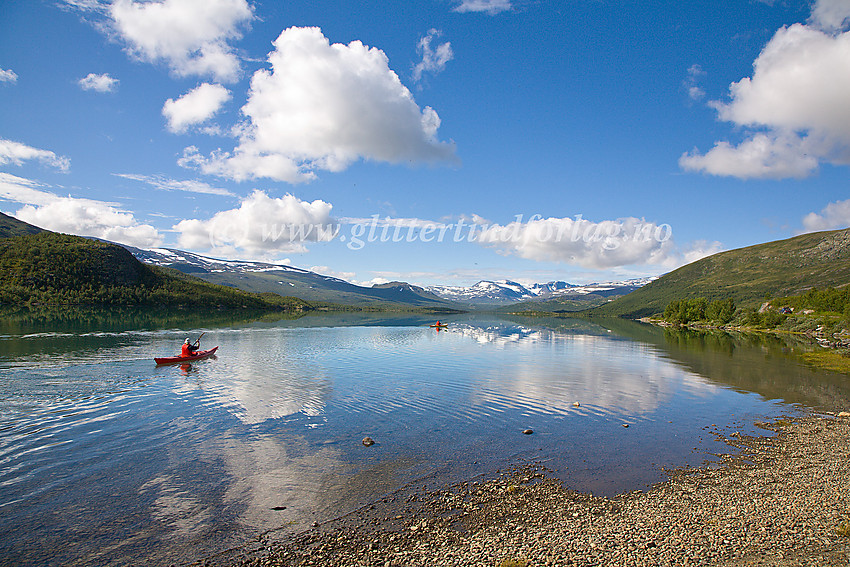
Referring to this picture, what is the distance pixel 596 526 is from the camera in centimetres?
1689

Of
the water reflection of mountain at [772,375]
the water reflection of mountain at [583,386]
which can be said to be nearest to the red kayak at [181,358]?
the water reflection of mountain at [583,386]

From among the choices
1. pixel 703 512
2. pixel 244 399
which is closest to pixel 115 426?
pixel 244 399

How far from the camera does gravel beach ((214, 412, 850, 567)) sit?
14594 mm

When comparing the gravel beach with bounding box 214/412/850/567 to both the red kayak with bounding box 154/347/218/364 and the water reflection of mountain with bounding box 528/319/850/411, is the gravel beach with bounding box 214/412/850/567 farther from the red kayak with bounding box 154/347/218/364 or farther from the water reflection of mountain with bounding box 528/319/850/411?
the red kayak with bounding box 154/347/218/364

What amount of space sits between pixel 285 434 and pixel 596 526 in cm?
1997

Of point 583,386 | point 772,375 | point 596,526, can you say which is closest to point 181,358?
point 583,386

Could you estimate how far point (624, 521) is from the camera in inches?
680

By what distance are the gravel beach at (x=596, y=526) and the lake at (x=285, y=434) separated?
1.45 meters

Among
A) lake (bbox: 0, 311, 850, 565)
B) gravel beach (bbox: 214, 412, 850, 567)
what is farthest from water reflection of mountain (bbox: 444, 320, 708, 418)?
gravel beach (bbox: 214, 412, 850, 567)

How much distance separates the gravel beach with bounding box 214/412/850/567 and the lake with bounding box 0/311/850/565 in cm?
145

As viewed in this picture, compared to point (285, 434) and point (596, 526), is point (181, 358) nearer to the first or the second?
point (285, 434)

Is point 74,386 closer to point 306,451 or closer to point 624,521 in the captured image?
point 306,451

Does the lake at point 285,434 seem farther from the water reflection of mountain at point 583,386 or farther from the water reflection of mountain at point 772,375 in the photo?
the water reflection of mountain at point 772,375

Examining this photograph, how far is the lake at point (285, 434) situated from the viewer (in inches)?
677
